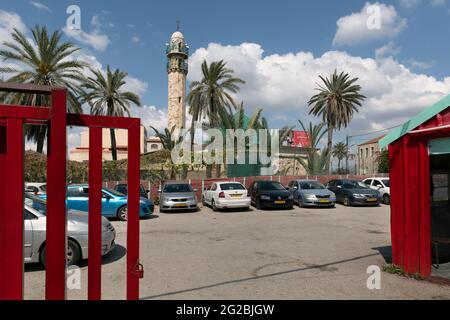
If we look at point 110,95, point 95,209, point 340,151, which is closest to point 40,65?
point 110,95

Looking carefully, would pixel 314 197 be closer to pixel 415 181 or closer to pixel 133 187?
pixel 415 181

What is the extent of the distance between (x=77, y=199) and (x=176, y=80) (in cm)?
4237

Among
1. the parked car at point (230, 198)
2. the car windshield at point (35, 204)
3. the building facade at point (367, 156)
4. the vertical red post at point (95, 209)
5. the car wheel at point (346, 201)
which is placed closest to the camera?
the vertical red post at point (95, 209)

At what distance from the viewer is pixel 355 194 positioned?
17609 millimetres

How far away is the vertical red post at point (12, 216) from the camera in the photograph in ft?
8.26

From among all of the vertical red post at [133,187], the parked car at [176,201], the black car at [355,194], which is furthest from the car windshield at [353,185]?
the vertical red post at [133,187]

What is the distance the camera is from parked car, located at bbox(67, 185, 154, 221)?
12102 millimetres

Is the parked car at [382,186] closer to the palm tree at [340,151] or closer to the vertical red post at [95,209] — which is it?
the vertical red post at [95,209]

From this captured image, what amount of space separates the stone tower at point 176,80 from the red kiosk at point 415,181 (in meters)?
46.2

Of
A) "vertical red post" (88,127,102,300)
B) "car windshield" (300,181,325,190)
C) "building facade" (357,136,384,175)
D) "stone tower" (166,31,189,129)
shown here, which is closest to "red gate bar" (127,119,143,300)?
"vertical red post" (88,127,102,300)

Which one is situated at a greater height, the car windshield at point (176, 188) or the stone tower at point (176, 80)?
the stone tower at point (176, 80)

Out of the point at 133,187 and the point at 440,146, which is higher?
the point at 440,146
